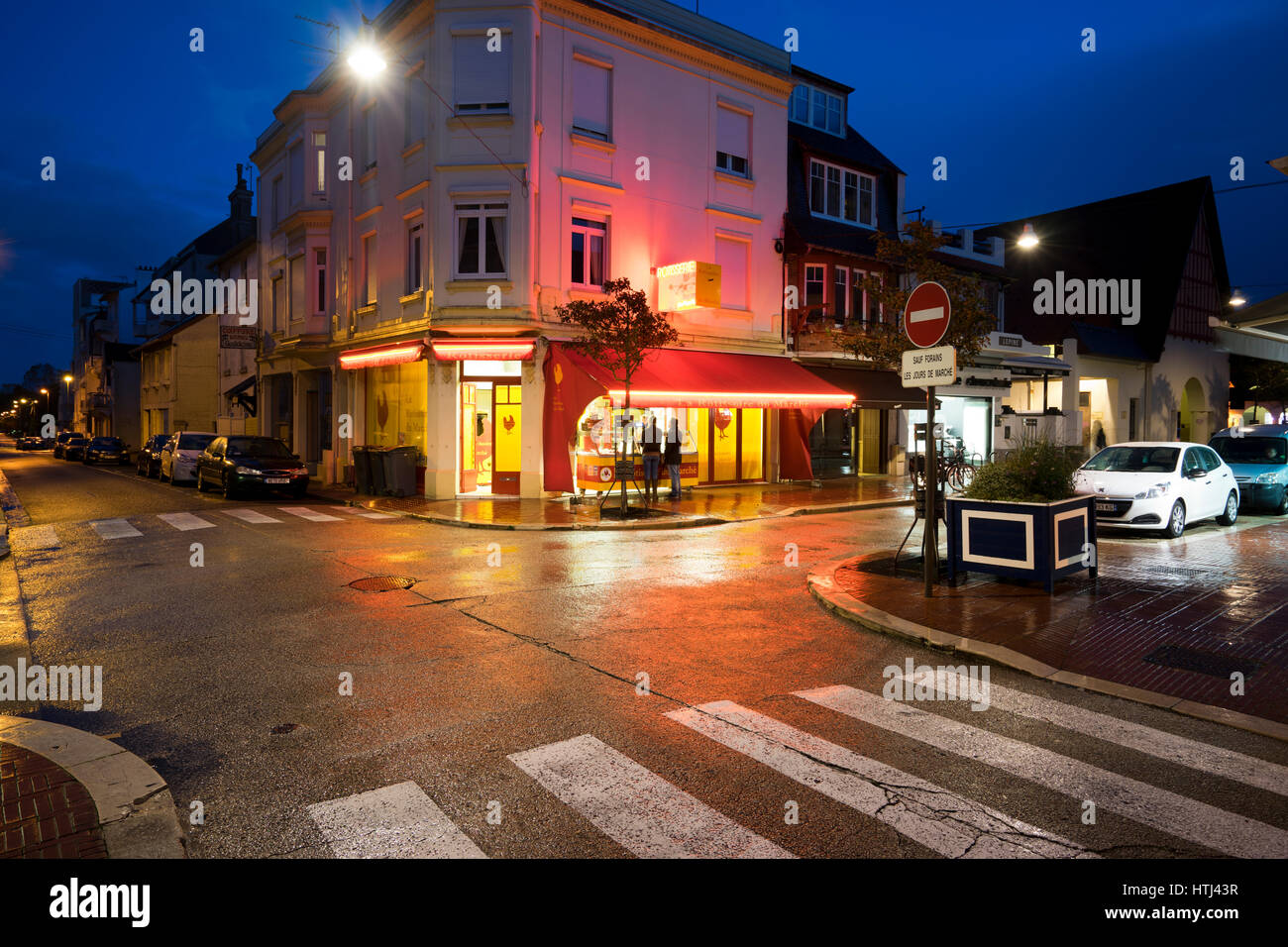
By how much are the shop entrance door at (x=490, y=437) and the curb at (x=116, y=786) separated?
15.5 meters

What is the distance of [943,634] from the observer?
713 cm

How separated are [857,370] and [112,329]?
69616 millimetres

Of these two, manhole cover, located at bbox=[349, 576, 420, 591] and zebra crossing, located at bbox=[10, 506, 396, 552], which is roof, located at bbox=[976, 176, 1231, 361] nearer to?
zebra crossing, located at bbox=[10, 506, 396, 552]

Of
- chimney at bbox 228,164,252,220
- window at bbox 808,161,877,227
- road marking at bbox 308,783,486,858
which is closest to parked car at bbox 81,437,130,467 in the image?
chimney at bbox 228,164,252,220

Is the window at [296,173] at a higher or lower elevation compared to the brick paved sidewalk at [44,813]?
higher

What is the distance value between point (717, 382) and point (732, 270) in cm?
464

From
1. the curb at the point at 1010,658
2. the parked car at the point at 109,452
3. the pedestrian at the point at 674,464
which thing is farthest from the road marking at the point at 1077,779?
the parked car at the point at 109,452

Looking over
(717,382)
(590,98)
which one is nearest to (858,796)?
(717,382)

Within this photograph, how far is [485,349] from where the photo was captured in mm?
19312

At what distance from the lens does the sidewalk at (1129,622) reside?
5.79 metres

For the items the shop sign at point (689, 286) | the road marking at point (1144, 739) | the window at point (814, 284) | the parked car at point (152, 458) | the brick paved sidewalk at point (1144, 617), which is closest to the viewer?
the road marking at point (1144, 739)

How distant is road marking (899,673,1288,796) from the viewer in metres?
4.40

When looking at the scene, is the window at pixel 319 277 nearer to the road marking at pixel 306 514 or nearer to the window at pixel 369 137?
the window at pixel 369 137
